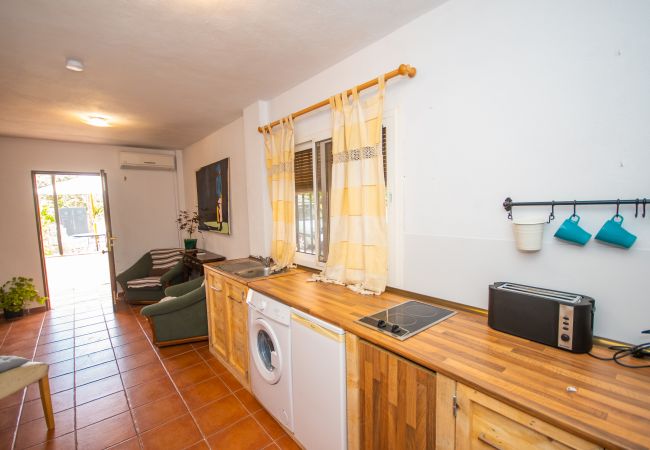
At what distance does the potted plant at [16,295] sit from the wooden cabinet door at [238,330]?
138 inches

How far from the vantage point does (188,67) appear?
2.10 m

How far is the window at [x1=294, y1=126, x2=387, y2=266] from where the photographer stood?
2365 millimetres

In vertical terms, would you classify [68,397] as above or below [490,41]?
below

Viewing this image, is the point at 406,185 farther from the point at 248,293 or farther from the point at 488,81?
the point at 248,293

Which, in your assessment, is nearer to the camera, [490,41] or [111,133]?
[490,41]

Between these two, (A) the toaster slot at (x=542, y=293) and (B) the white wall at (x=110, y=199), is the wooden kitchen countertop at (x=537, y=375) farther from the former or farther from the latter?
(B) the white wall at (x=110, y=199)

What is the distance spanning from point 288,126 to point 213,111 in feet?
3.89

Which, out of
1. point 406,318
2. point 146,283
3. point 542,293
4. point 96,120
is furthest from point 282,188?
point 146,283

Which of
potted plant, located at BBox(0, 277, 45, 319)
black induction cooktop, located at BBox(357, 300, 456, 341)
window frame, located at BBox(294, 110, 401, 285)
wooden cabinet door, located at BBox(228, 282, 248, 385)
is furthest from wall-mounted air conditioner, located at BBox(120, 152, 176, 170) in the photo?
black induction cooktop, located at BBox(357, 300, 456, 341)

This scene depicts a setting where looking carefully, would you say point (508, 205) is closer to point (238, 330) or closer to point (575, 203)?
point (575, 203)

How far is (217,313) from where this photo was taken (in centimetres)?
266

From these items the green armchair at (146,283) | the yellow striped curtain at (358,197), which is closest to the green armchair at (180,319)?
the green armchair at (146,283)

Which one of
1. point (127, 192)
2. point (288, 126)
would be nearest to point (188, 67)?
point (288, 126)

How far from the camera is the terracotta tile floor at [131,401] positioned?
182 centimetres
